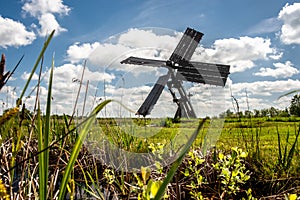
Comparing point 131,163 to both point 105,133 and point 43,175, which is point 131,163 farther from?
point 43,175

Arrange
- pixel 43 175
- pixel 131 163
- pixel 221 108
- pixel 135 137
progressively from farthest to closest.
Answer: pixel 221 108 → pixel 135 137 → pixel 131 163 → pixel 43 175

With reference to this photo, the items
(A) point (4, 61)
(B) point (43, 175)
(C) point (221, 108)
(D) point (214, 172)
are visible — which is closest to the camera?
(A) point (4, 61)

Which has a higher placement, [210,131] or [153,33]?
[153,33]

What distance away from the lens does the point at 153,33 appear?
13.0 ft

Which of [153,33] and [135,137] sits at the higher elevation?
[153,33]

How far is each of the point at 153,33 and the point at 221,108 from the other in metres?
1.20

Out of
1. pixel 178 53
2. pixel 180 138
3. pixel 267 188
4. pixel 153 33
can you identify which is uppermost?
pixel 178 53

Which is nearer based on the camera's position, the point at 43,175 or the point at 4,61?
the point at 4,61

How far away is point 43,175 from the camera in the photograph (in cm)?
81

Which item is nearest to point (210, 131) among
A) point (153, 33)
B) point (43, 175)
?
point (153, 33)

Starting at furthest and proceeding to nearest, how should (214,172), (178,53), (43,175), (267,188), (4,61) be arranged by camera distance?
1. (178,53)
2. (214,172)
3. (267,188)
4. (43,175)
5. (4,61)

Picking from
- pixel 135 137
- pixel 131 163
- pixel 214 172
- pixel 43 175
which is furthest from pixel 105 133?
pixel 43 175

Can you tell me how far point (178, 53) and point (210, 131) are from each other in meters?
8.25

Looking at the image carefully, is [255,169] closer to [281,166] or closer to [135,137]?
[281,166]
